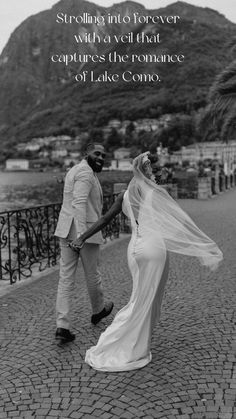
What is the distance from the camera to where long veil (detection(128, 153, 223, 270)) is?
13.2ft

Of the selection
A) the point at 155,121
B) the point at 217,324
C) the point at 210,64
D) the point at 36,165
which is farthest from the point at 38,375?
the point at 36,165

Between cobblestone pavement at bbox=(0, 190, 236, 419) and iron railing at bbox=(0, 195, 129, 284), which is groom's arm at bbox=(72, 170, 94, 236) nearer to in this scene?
cobblestone pavement at bbox=(0, 190, 236, 419)

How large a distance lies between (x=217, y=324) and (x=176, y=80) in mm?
81455

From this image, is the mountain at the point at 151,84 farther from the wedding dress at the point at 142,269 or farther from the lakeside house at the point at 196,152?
the wedding dress at the point at 142,269

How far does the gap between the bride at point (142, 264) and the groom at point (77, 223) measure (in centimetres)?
45

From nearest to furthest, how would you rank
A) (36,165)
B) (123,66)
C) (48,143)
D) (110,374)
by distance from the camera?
(110,374), (123,66), (48,143), (36,165)

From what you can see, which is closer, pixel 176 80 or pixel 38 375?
pixel 38 375

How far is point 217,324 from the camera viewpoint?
4.95 m

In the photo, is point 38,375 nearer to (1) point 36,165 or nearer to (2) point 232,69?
(2) point 232,69

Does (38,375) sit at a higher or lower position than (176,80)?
lower

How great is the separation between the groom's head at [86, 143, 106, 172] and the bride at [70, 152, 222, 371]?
0.66 metres

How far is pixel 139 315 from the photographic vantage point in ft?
12.9

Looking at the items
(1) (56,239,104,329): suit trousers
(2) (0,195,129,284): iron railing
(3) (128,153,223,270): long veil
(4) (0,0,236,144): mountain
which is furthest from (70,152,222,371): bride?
(4) (0,0,236,144): mountain

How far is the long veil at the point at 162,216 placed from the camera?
4020 millimetres
